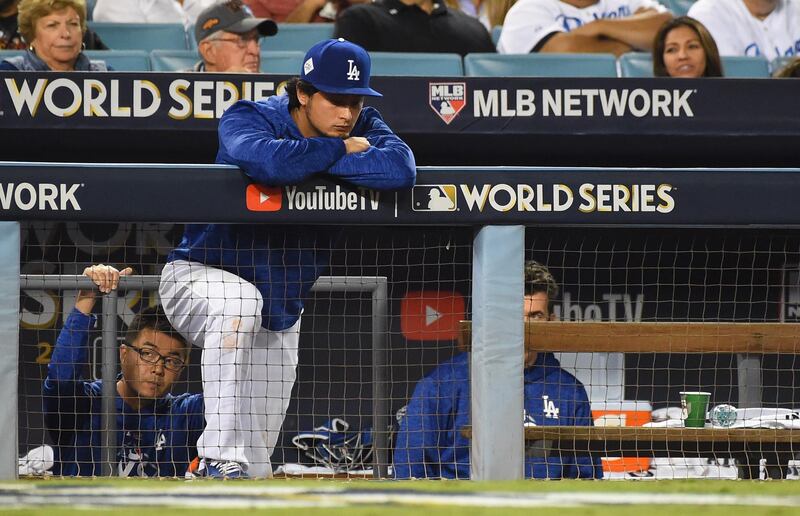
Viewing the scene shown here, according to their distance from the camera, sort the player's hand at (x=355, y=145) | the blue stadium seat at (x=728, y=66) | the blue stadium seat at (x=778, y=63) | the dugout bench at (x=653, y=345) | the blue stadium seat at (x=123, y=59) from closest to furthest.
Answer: the player's hand at (x=355, y=145)
the dugout bench at (x=653, y=345)
the blue stadium seat at (x=123, y=59)
the blue stadium seat at (x=728, y=66)
the blue stadium seat at (x=778, y=63)

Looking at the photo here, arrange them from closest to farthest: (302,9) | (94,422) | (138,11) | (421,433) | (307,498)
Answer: (307,498) → (421,433) → (94,422) → (138,11) → (302,9)

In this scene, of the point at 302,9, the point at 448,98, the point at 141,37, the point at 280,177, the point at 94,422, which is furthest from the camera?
the point at 302,9

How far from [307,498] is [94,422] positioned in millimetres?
1797

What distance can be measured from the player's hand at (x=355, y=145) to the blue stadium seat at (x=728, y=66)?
286 centimetres

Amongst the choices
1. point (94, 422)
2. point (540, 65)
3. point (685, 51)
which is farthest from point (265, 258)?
point (685, 51)

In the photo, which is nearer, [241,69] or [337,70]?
[337,70]

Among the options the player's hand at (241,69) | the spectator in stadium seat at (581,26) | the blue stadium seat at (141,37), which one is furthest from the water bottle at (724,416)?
the blue stadium seat at (141,37)

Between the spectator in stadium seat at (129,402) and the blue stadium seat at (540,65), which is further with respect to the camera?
the blue stadium seat at (540,65)

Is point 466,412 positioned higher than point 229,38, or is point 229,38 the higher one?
point 229,38

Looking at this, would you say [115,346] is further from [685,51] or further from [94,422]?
[685,51]

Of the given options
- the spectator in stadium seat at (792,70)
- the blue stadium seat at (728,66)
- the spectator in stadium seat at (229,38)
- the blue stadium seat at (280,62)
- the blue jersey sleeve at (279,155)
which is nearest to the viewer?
the blue jersey sleeve at (279,155)

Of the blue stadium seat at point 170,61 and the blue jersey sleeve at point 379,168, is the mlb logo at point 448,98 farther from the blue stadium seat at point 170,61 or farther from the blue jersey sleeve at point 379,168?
the blue stadium seat at point 170,61

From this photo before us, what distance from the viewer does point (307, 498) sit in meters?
2.48

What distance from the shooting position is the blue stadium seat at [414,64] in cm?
563
